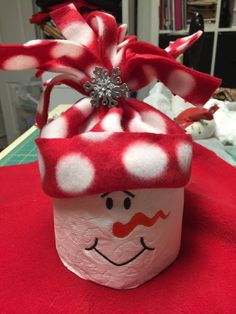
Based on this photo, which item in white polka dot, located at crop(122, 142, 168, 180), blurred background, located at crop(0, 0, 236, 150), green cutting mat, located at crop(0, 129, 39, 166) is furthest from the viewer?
blurred background, located at crop(0, 0, 236, 150)

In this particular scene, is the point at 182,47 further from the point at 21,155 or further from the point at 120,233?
the point at 21,155

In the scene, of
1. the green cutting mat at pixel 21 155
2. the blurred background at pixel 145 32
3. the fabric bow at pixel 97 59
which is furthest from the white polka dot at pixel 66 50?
the blurred background at pixel 145 32

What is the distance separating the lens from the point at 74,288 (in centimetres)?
42

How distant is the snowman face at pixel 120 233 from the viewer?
1.24 feet

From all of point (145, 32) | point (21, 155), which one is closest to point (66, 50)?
point (21, 155)

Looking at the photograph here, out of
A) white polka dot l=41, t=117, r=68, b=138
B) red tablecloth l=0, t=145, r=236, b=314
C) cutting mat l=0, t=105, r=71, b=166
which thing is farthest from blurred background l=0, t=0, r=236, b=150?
white polka dot l=41, t=117, r=68, b=138

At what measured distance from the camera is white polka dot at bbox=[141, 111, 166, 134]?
0.41 m

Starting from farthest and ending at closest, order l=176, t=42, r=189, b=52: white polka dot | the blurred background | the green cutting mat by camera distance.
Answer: the blurred background → the green cutting mat → l=176, t=42, r=189, b=52: white polka dot

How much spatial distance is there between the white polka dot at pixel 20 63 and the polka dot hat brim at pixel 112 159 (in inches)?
3.4

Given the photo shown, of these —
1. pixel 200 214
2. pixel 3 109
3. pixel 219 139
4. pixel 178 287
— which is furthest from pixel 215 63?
pixel 178 287

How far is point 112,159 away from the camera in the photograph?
0.34 metres

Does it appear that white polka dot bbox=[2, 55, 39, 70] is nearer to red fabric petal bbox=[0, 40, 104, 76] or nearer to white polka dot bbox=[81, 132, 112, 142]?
red fabric petal bbox=[0, 40, 104, 76]

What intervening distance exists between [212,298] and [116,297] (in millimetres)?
128

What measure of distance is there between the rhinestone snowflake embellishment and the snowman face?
0.12 meters
